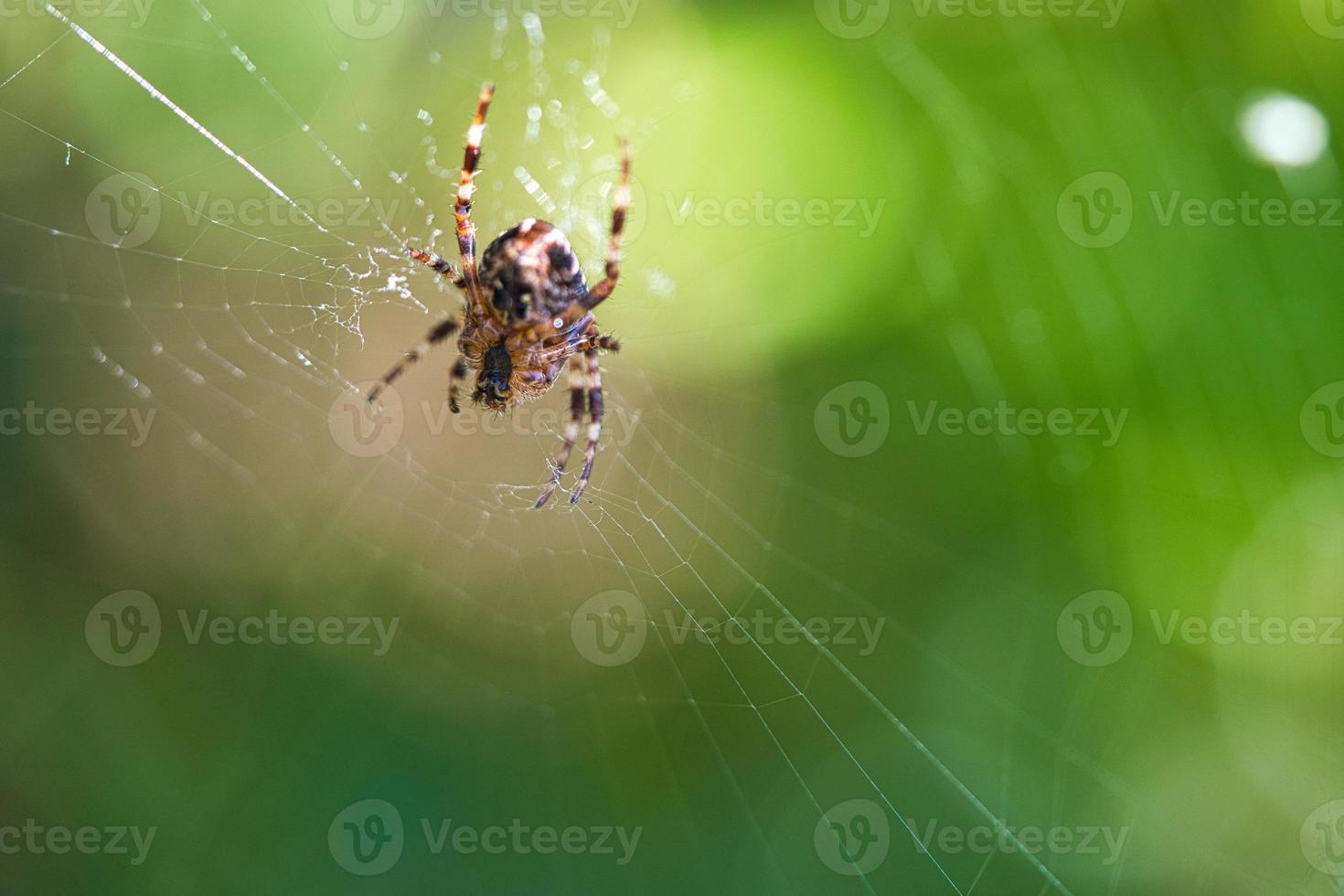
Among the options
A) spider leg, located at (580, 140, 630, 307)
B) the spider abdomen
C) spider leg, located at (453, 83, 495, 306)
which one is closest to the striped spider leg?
spider leg, located at (453, 83, 495, 306)

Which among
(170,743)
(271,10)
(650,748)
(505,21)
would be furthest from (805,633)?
(271,10)

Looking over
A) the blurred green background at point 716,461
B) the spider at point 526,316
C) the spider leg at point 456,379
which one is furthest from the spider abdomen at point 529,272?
the blurred green background at point 716,461

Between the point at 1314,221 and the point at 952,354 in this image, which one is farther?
the point at 952,354

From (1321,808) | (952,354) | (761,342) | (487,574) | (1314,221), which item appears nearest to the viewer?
(1314,221)

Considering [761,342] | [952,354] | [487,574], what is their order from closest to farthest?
[952,354] → [761,342] → [487,574]

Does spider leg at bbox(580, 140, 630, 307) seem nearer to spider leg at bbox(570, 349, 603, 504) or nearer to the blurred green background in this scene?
spider leg at bbox(570, 349, 603, 504)

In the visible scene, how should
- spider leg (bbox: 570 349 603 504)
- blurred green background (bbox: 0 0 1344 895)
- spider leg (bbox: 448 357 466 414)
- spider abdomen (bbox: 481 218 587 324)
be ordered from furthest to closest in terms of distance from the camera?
spider leg (bbox: 570 349 603 504) → spider leg (bbox: 448 357 466 414) → spider abdomen (bbox: 481 218 587 324) → blurred green background (bbox: 0 0 1344 895)

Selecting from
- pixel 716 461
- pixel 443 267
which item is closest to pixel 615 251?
pixel 443 267

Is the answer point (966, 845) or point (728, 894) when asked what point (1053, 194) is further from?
point (728, 894)
